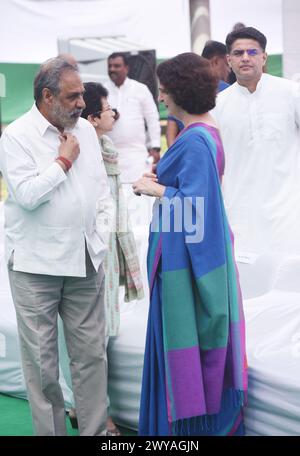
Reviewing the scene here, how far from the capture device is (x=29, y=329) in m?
3.08

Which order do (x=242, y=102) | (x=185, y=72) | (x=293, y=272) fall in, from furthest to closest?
(x=242, y=102), (x=293, y=272), (x=185, y=72)

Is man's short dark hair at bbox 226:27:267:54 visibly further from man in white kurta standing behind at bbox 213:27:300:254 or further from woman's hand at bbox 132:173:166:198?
woman's hand at bbox 132:173:166:198

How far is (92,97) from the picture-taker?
11.5 ft

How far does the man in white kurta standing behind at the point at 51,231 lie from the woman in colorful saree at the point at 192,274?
28 cm

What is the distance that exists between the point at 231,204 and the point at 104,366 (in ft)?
5.49

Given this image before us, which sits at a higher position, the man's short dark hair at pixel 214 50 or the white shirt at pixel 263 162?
the man's short dark hair at pixel 214 50

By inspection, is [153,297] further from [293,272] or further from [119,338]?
[293,272]

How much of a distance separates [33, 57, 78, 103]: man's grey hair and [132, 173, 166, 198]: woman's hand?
47 centimetres

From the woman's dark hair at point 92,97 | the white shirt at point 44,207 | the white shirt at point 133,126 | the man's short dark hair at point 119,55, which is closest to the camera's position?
the white shirt at point 44,207

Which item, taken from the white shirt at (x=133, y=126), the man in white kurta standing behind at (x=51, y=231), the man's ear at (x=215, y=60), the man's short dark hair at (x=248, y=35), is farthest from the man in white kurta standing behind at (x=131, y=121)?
the man in white kurta standing behind at (x=51, y=231)

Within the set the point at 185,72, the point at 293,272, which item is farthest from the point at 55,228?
the point at 293,272

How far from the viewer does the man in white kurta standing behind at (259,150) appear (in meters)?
4.47

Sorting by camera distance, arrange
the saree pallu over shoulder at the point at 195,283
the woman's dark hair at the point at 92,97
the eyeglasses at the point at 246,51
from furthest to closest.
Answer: the eyeglasses at the point at 246,51 < the woman's dark hair at the point at 92,97 < the saree pallu over shoulder at the point at 195,283

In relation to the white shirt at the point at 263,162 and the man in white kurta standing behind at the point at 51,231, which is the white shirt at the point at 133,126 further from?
the man in white kurta standing behind at the point at 51,231
